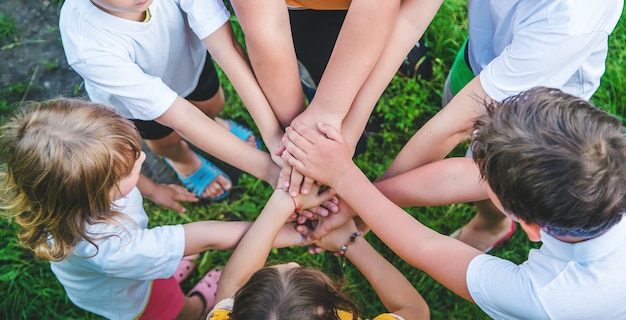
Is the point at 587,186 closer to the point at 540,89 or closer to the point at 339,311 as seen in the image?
the point at 540,89

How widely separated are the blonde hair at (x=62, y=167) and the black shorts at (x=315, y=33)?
0.80 metres

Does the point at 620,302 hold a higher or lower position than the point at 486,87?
lower

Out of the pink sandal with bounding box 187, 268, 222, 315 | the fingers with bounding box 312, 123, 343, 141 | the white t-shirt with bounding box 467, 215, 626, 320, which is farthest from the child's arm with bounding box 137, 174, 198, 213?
the white t-shirt with bounding box 467, 215, 626, 320

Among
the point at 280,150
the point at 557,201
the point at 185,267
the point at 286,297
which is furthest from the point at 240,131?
the point at 557,201

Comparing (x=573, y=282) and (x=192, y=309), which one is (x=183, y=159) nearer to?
(x=192, y=309)

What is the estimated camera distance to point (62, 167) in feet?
4.58

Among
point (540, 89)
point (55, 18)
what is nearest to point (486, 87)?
point (540, 89)

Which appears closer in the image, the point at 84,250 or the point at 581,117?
the point at 581,117

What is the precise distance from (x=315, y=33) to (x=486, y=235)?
1.06 meters

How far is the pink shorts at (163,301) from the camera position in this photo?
1957mm

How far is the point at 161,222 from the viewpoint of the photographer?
249cm

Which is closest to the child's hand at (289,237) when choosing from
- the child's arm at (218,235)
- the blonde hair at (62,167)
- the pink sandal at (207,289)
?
the child's arm at (218,235)

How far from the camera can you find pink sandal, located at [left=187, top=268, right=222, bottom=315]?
227 centimetres

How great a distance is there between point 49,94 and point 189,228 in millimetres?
1415
